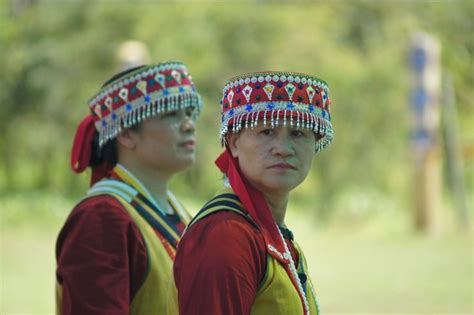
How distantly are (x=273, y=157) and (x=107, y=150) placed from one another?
128cm

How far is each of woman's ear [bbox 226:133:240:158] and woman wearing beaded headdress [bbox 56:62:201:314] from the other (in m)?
0.77

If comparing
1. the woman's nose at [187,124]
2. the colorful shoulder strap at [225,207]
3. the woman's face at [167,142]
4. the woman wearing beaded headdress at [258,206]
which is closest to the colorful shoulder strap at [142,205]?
the woman's face at [167,142]

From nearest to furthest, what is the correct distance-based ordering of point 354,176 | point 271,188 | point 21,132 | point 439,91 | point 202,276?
point 202,276 → point 271,188 → point 439,91 → point 354,176 → point 21,132

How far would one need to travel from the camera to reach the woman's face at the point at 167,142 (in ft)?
11.0

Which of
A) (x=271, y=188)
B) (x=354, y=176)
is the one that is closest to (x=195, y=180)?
(x=354, y=176)

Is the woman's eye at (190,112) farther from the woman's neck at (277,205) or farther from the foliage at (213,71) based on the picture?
the foliage at (213,71)

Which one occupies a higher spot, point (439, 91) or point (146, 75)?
point (439, 91)

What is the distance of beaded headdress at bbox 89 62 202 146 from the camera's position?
11.0 ft

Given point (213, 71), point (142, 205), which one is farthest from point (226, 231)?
point (213, 71)

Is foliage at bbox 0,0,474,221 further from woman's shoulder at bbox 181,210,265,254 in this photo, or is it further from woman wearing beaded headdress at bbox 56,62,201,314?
woman's shoulder at bbox 181,210,265,254

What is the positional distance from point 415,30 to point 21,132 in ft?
22.2

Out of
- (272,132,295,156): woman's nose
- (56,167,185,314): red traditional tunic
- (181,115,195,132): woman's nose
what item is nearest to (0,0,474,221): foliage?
(181,115,195,132): woman's nose

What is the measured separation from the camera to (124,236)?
3.07 metres

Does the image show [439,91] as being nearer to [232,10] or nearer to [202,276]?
[232,10]
